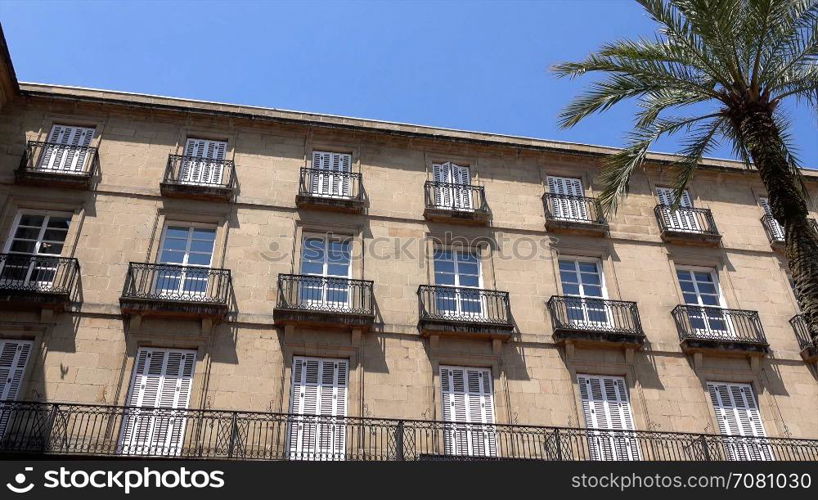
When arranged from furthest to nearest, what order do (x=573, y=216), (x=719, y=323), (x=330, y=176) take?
1. (x=573, y=216)
2. (x=330, y=176)
3. (x=719, y=323)

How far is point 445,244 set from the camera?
626 inches

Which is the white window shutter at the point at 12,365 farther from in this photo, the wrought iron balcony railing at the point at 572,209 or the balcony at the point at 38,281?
the wrought iron balcony railing at the point at 572,209

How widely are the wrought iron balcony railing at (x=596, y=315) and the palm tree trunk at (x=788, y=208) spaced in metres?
4.76

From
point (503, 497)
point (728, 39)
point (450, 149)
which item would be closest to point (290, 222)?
point (450, 149)

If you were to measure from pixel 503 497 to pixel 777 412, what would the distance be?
8121 millimetres

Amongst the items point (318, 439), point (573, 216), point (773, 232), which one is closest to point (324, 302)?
point (318, 439)

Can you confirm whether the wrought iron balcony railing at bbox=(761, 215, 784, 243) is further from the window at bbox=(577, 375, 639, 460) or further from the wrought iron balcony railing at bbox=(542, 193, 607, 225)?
the window at bbox=(577, 375, 639, 460)

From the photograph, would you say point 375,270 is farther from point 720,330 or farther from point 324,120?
point 720,330

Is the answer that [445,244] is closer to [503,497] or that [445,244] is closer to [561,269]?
[561,269]

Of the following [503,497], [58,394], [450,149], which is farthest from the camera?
[450,149]

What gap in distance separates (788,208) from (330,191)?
9.80 metres

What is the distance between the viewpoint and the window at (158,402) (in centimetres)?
1183

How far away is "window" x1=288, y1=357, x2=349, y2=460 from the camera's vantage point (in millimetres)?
12234

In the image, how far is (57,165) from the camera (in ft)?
49.9
